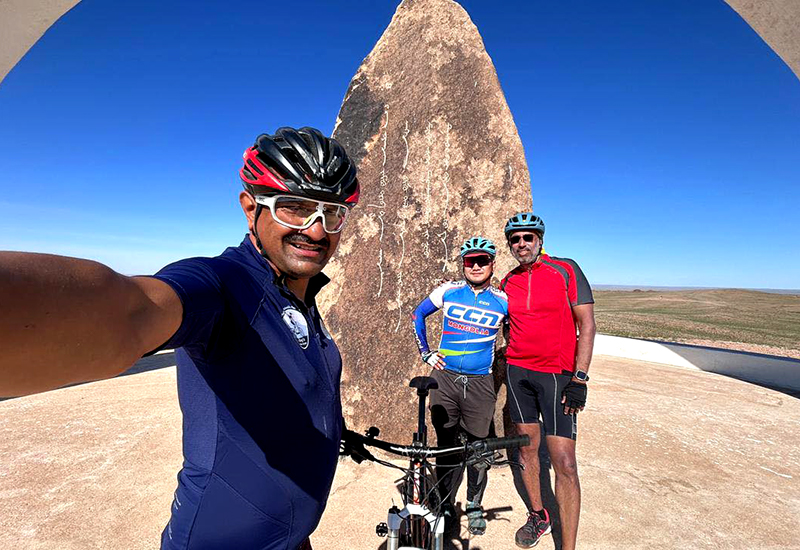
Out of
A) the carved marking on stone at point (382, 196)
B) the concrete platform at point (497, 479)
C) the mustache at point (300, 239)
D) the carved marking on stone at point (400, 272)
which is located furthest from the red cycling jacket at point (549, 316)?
the mustache at point (300, 239)

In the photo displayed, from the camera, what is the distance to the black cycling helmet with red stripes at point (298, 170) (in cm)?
138

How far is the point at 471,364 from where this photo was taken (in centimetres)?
338

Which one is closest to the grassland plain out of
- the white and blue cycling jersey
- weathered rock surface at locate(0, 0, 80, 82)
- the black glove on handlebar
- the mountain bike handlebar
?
the white and blue cycling jersey

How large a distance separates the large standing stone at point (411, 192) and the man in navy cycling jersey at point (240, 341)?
3183mm

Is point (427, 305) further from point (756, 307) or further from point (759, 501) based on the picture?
point (756, 307)

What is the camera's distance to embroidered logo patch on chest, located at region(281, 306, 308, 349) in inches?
47.3

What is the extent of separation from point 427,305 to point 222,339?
2762 mm

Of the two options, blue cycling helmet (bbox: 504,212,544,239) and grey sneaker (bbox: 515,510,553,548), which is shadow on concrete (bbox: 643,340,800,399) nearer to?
grey sneaker (bbox: 515,510,553,548)

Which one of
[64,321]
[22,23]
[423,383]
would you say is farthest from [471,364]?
[22,23]

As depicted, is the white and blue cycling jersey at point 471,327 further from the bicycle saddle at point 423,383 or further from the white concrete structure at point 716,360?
the white concrete structure at point 716,360

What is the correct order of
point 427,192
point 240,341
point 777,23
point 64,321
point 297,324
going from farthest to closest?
point 427,192, point 777,23, point 297,324, point 240,341, point 64,321

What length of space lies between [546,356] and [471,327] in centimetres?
62

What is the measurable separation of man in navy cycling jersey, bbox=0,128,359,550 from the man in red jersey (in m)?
2.19

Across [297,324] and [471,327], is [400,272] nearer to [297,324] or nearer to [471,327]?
[471,327]
